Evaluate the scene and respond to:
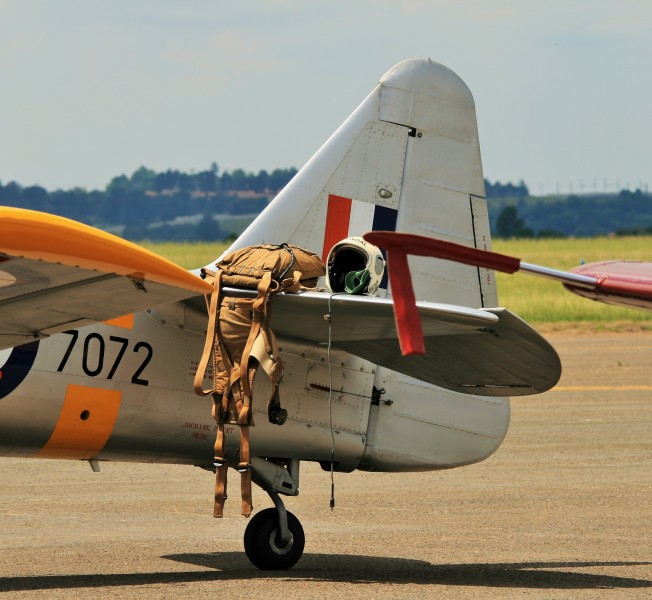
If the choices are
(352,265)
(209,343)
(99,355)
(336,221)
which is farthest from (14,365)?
(336,221)

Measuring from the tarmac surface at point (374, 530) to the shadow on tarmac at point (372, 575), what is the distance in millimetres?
14

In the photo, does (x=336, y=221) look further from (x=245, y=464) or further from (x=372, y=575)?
(x=372, y=575)

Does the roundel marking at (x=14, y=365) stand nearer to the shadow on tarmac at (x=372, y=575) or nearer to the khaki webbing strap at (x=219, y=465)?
the khaki webbing strap at (x=219, y=465)

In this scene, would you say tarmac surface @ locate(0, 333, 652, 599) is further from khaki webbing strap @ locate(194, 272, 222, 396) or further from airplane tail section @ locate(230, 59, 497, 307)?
airplane tail section @ locate(230, 59, 497, 307)

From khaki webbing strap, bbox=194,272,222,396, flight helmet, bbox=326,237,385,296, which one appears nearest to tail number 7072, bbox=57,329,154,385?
khaki webbing strap, bbox=194,272,222,396

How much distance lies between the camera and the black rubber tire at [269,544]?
943cm

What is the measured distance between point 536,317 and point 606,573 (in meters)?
27.6

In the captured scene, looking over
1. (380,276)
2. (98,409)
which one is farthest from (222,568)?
(380,276)

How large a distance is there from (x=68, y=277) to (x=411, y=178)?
13.2 feet

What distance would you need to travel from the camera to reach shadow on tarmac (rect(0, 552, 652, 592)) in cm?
900

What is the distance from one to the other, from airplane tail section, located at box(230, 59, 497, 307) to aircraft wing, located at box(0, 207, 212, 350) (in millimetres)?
2606

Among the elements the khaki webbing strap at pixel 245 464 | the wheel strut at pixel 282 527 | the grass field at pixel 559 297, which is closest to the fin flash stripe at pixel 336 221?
the khaki webbing strap at pixel 245 464

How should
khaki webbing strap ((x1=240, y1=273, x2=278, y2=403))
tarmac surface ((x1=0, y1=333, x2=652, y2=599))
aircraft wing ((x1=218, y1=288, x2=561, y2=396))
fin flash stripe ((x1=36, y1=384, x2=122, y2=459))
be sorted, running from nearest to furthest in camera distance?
aircraft wing ((x1=218, y1=288, x2=561, y2=396)), khaki webbing strap ((x1=240, y1=273, x2=278, y2=403)), fin flash stripe ((x1=36, y1=384, x2=122, y2=459)), tarmac surface ((x1=0, y1=333, x2=652, y2=599))

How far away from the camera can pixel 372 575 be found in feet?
Result: 31.1
